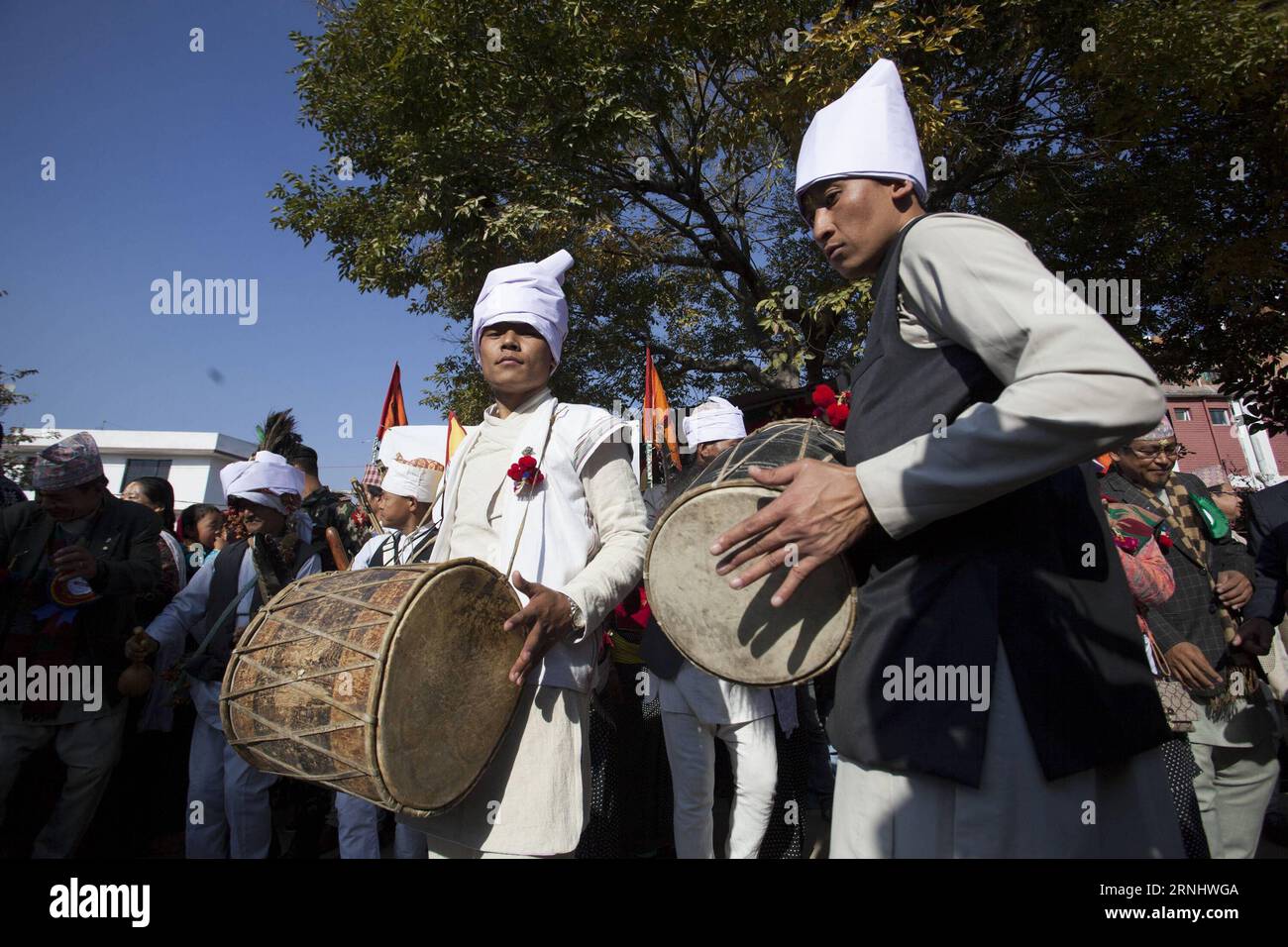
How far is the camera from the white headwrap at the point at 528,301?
2.40m

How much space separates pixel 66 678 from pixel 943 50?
9698mm

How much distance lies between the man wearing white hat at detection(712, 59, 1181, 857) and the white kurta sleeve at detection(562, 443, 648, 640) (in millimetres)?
729

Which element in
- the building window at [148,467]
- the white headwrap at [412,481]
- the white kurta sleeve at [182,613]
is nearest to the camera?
the white kurta sleeve at [182,613]

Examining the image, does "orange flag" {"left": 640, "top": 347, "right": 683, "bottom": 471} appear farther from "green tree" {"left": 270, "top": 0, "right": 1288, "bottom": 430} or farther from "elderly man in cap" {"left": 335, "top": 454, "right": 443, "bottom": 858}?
"elderly man in cap" {"left": 335, "top": 454, "right": 443, "bottom": 858}

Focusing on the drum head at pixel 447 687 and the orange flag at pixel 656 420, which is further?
the orange flag at pixel 656 420

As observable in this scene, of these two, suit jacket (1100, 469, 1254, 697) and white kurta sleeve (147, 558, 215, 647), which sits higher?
white kurta sleeve (147, 558, 215, 647)

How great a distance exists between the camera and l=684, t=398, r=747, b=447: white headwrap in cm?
536

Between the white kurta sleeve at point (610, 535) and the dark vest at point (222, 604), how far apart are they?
8.28 ft

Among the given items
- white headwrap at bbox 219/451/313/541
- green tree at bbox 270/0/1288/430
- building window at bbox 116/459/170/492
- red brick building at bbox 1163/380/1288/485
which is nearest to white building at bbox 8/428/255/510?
building window at bbox 116/459/170/492

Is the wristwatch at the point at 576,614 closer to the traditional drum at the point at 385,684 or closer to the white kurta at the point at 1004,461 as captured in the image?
the traditional drum at the point at 385,684

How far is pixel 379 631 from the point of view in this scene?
6.22 feet

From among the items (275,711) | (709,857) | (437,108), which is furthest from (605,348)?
(275,711)
